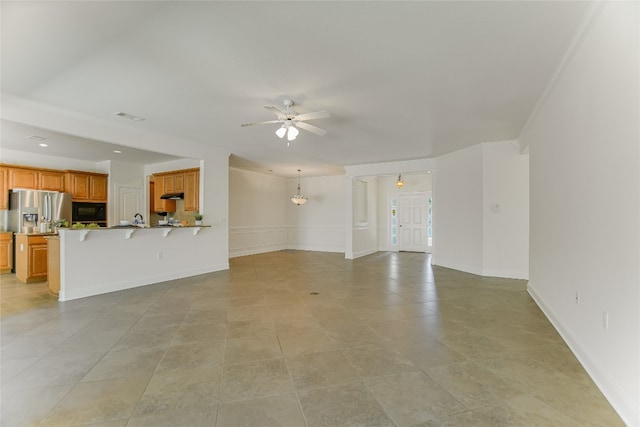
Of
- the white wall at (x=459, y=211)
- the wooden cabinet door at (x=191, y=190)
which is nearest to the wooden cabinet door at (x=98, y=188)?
the wooden cabinet door at (x=191, y=190)

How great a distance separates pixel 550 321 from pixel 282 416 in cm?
324

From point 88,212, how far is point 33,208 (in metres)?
0.90

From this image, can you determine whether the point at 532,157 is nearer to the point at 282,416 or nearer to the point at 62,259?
the point at 282,416

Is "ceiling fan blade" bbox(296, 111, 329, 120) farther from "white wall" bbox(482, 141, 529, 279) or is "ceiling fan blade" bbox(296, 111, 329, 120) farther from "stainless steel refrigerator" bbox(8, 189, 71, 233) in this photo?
"stainless steel refrigerator" bbox(8, 189, 71, 233)

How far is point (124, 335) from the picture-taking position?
9.84 feet

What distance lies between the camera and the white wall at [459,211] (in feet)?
19.7

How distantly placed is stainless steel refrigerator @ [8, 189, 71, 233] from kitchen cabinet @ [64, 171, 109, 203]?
26 centimetres

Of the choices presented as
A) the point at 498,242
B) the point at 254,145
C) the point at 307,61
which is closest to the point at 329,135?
the point at 254,145

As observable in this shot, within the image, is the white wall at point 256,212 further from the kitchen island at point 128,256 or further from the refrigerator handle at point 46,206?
the refrigerator handle at point 46,206

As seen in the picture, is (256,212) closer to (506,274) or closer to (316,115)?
(316,115)

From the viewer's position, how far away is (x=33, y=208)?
5.96 m

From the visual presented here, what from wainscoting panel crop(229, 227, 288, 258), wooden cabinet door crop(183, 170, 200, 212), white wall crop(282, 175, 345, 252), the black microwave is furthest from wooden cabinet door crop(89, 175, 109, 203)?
white wall crop(282, 175, 345, 252)

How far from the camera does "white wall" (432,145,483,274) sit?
6.02 m

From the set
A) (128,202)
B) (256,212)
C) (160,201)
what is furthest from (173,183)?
(256,212)
